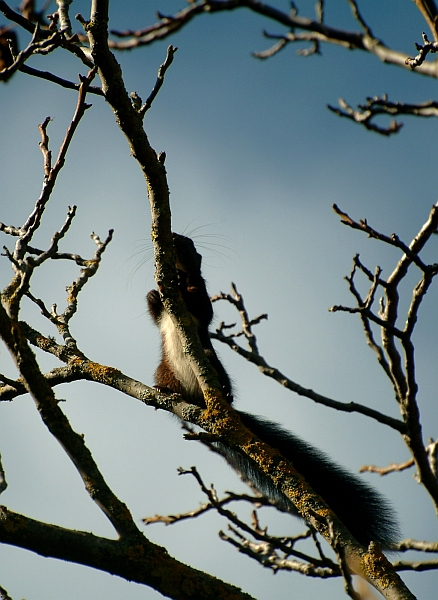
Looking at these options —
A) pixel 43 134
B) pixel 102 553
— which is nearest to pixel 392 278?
pixel 102 553

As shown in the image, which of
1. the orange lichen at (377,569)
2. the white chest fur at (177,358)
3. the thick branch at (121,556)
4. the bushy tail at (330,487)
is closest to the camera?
the thick branch at (121,556)

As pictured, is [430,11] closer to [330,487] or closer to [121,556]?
[121,556]

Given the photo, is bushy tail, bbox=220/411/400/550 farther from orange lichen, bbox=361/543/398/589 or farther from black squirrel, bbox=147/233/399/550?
orange lichen, bbox=361/543/398/589

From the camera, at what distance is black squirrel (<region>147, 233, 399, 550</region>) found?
4.58 metres

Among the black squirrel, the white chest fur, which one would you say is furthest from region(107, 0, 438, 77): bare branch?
the white chest fur

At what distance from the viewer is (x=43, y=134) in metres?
4.18


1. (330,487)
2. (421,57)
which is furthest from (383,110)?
(330,487)

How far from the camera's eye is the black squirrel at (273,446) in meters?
4.58

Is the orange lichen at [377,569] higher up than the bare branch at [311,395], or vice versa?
the bare branch at [311,395]

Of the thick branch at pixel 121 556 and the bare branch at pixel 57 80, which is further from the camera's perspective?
the bare branch at pixel 57 80

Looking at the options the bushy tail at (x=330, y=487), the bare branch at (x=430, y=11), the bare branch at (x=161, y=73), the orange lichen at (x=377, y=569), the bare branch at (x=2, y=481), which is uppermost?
the bare branch at (x=161, y=73)

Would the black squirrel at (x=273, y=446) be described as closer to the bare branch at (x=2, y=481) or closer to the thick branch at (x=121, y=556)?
the thick branch at (x=121, y=556)

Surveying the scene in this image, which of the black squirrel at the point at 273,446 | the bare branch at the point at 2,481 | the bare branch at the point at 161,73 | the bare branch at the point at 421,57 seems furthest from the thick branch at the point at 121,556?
the bare branch at the point at 161,73

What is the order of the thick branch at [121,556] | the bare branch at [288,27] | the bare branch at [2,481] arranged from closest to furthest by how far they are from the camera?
the bare branch at [288,27], the thick branch at [121,556], the bare branch at [2,481]
